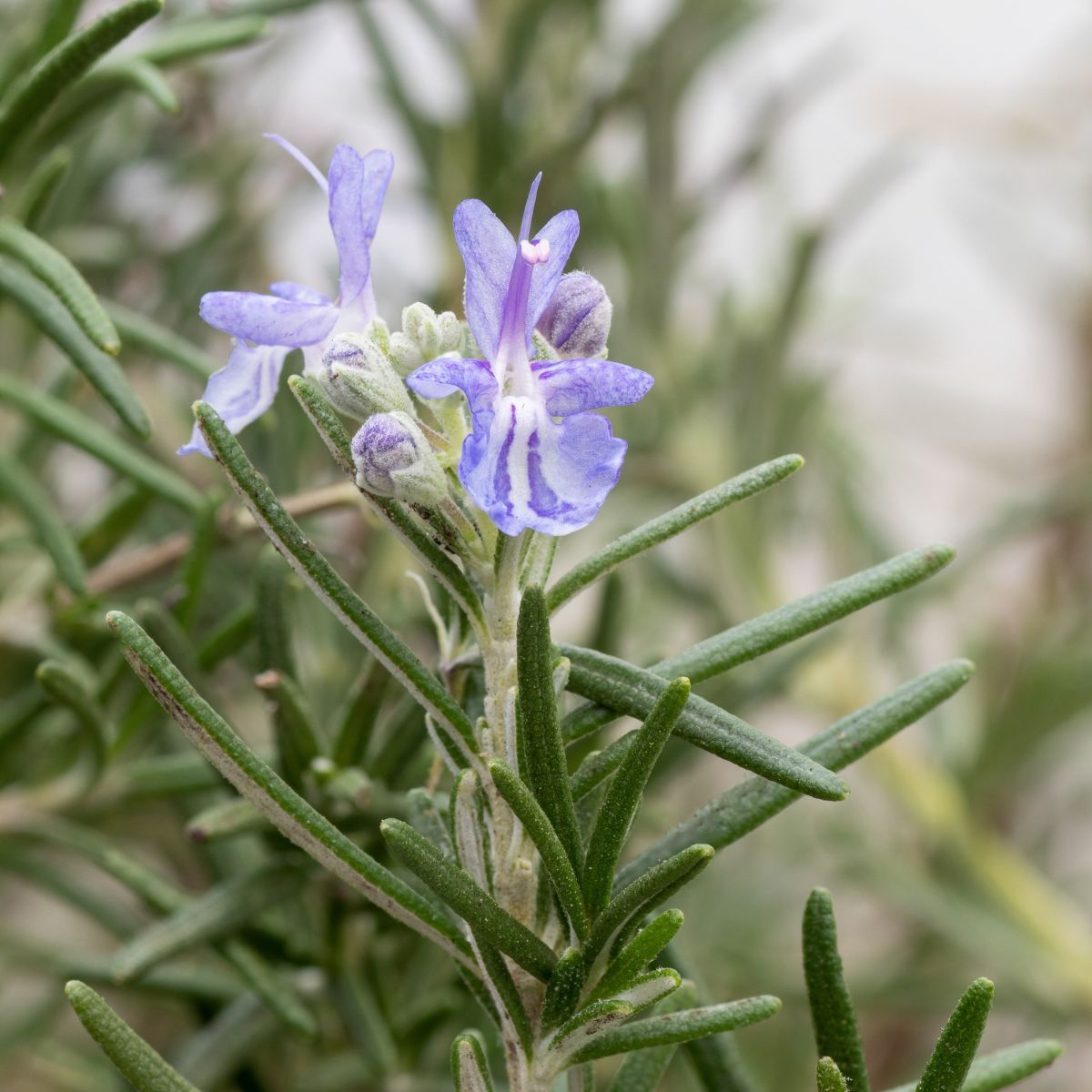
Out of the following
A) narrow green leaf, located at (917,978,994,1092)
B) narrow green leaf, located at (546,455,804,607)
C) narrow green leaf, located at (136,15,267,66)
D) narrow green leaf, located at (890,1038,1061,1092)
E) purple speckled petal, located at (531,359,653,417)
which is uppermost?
narrow green leaf, located at (136,15,267,66)

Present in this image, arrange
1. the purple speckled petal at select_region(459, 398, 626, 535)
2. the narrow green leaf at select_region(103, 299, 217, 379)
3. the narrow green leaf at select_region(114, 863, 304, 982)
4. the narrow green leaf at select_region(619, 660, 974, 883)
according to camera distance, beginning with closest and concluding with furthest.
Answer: the purple speckled petal at select_region(459, 398, 626, 535), the narrow green leaf at select_region(619, 660, 974, 883), the narrow green leaf at select_region(114, 863, 304, 982), the narrow green leaf at select_region(103, 299, 217, 379)

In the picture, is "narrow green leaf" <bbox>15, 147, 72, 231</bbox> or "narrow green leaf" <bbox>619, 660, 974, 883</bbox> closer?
"narrow green leaf" <bbox>619, 660, 974, 883</bbox>

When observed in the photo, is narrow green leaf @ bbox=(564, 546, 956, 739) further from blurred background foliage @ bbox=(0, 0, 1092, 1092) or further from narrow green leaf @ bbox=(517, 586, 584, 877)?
blurred background foliage @ bbox=(0, 0, 1092, 1092)

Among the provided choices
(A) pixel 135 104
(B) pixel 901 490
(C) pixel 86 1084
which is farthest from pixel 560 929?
(B) pixel 901 490

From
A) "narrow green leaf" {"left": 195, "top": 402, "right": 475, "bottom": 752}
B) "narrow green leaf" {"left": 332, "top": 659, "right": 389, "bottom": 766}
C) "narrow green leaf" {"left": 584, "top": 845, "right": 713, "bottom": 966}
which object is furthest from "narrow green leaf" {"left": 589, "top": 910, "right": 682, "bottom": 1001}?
"narrow green leaf" {"left": 332, "top": 659, "right": 389, "bottom": 766}

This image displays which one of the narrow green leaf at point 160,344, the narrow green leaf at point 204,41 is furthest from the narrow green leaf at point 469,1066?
the narrow green leaf at point 204,41

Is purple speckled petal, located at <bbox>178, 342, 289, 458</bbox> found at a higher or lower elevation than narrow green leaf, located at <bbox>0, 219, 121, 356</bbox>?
lower

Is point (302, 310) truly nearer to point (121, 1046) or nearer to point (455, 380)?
point (455, 380)

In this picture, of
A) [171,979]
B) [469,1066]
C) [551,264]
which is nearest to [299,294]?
[551,264]
